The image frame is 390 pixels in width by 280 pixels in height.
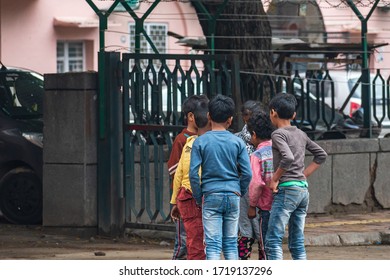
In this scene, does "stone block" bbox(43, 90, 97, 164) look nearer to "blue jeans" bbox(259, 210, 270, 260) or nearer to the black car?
the black car

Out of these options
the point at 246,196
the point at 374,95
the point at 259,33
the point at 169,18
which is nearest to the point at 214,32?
the point at 259,33

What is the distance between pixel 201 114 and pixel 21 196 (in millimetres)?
5123

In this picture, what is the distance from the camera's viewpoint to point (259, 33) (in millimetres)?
15727

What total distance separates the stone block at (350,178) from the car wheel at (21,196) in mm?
3581

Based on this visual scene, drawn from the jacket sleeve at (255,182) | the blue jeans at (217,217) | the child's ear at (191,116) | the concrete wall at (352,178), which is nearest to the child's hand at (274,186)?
the jacket sleeve at (255,182)

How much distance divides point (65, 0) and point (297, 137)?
2652 centimetres

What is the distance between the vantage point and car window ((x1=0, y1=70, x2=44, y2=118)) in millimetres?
14898

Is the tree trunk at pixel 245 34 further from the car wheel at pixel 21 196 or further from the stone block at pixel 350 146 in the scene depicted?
the car wheel at pixel 21 196

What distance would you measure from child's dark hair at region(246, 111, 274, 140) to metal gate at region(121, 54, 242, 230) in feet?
8.87

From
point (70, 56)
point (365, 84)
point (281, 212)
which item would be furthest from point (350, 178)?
point (70, 56)

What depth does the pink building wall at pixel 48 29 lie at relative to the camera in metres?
33.5

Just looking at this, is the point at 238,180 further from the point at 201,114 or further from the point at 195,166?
the point at 201,114

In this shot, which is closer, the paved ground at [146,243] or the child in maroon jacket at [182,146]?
the child in maroon jacket at [182,146]
